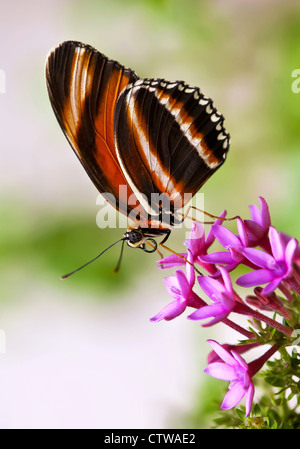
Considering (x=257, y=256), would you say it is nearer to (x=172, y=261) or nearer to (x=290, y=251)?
(x=290, y=251)

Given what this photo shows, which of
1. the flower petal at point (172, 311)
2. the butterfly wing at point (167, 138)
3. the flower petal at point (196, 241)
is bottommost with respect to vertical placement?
the flower petal at point (172, 311)

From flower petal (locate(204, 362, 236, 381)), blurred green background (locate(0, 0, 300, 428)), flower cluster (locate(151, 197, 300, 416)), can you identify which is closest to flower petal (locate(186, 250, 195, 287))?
flower cluster (locate(151, 197, 300, 416))

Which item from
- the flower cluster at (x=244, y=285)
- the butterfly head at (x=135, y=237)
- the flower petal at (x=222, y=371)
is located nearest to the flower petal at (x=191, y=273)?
the flower cluster at (x=244, y=285)

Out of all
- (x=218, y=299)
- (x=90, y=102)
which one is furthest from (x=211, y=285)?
(x=90, y=102)

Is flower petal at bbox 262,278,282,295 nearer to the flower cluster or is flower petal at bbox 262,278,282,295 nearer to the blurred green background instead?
the flower cluster

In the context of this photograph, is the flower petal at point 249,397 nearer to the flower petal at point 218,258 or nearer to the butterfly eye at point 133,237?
the flower petal at point 218,258
